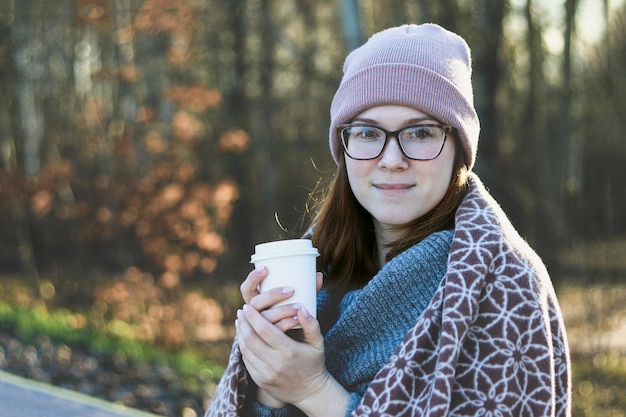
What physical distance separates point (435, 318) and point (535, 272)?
27cm

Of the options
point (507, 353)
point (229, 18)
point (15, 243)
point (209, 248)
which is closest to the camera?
point (507, 353)

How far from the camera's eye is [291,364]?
1916 millimetres

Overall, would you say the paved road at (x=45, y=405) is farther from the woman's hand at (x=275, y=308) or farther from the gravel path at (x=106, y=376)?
the woman's hand at (x=275, y=308)

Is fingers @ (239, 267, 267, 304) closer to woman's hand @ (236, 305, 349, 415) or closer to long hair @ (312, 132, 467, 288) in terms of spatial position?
woman's hand @ (236, 305, 349, 415)

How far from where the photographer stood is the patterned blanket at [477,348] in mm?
1831

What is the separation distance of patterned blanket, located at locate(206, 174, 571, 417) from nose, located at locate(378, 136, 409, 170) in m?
0.22

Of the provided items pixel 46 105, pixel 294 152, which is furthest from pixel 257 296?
pixel 294 152

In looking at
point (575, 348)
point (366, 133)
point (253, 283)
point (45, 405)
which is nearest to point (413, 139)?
point (366, 133)

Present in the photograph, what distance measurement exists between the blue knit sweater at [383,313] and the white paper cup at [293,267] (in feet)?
0.56

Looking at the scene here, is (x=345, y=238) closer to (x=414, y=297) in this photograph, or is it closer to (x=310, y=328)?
(x=414, y=297)

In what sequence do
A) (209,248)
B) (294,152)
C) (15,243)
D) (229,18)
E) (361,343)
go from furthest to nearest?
(294,152) → (229,18) → (15,243) → (209,248) → (361,343)

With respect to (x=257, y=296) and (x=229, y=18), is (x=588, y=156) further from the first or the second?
(x=257, y=296)

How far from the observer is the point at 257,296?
6.30 ft

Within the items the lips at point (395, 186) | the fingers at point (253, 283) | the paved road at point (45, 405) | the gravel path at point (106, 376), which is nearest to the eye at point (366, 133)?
the lips at point (395, 186)
